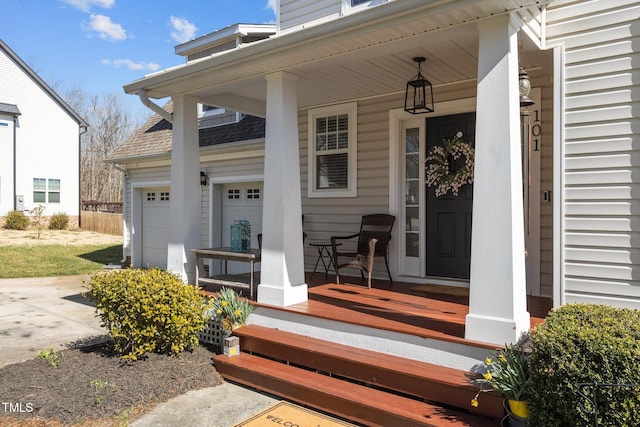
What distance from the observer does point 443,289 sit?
5.11 m

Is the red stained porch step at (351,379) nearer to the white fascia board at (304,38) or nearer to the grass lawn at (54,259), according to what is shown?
the white fascia board at (304,38)

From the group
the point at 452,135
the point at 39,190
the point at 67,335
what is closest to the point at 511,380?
the point at 452,135

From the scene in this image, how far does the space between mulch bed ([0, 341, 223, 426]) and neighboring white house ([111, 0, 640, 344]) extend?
1.00 metres

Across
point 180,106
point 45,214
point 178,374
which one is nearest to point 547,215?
point 178,374

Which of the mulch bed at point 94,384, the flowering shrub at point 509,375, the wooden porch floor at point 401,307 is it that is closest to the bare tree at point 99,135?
the mulch bed at point 94,384

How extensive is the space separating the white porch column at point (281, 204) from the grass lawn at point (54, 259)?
805 cm

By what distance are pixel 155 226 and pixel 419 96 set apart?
721cm

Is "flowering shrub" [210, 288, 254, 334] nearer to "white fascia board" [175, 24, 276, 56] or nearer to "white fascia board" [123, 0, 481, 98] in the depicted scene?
"white fascia board" [123, 0, 481, 98]

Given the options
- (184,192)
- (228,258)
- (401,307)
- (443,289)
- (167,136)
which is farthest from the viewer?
(167,136)

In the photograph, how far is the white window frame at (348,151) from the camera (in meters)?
6.10

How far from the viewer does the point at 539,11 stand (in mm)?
3592

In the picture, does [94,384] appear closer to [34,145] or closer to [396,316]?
[396,316]

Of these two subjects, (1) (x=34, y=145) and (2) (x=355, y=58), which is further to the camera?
(1) (x=34, y=145)

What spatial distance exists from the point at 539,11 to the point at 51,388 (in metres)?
4.74
